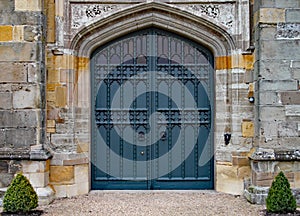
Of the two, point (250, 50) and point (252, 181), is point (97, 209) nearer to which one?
point (252, 181)

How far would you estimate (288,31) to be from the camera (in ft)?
18.1

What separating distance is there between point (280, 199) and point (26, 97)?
327cm

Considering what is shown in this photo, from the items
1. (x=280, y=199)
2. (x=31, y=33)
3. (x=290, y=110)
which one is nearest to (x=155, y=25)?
(x=31, y=33)

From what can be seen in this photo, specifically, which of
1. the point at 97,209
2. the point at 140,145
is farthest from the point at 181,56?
the point at 97,209

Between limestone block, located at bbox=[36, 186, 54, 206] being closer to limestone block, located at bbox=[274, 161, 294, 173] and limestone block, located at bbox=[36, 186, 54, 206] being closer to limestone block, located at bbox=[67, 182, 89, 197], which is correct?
limestone block, located at bbox=[67, 182, 89, 197]

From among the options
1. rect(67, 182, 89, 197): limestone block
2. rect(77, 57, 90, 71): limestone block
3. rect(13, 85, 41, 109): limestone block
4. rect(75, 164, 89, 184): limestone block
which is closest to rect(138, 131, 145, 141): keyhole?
rect(75, 164, 89, 184): limestone block

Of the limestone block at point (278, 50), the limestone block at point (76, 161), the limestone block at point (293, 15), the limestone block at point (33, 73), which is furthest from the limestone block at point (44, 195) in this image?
the limestone block at point (293, 15)

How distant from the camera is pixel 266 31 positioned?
552 cm

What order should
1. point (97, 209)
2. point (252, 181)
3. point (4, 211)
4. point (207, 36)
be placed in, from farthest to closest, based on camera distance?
point (207, 36), point (252, 181), point (97, 209), point (4, 211)

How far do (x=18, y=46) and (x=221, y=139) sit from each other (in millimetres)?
2977

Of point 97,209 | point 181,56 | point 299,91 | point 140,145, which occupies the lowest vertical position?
point 97,209

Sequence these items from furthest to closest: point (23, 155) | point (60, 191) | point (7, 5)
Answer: point (60, 191), point (7, 5), point (23, 155)

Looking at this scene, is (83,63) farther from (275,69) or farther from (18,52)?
(275,69)

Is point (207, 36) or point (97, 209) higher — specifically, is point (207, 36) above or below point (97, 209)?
above
